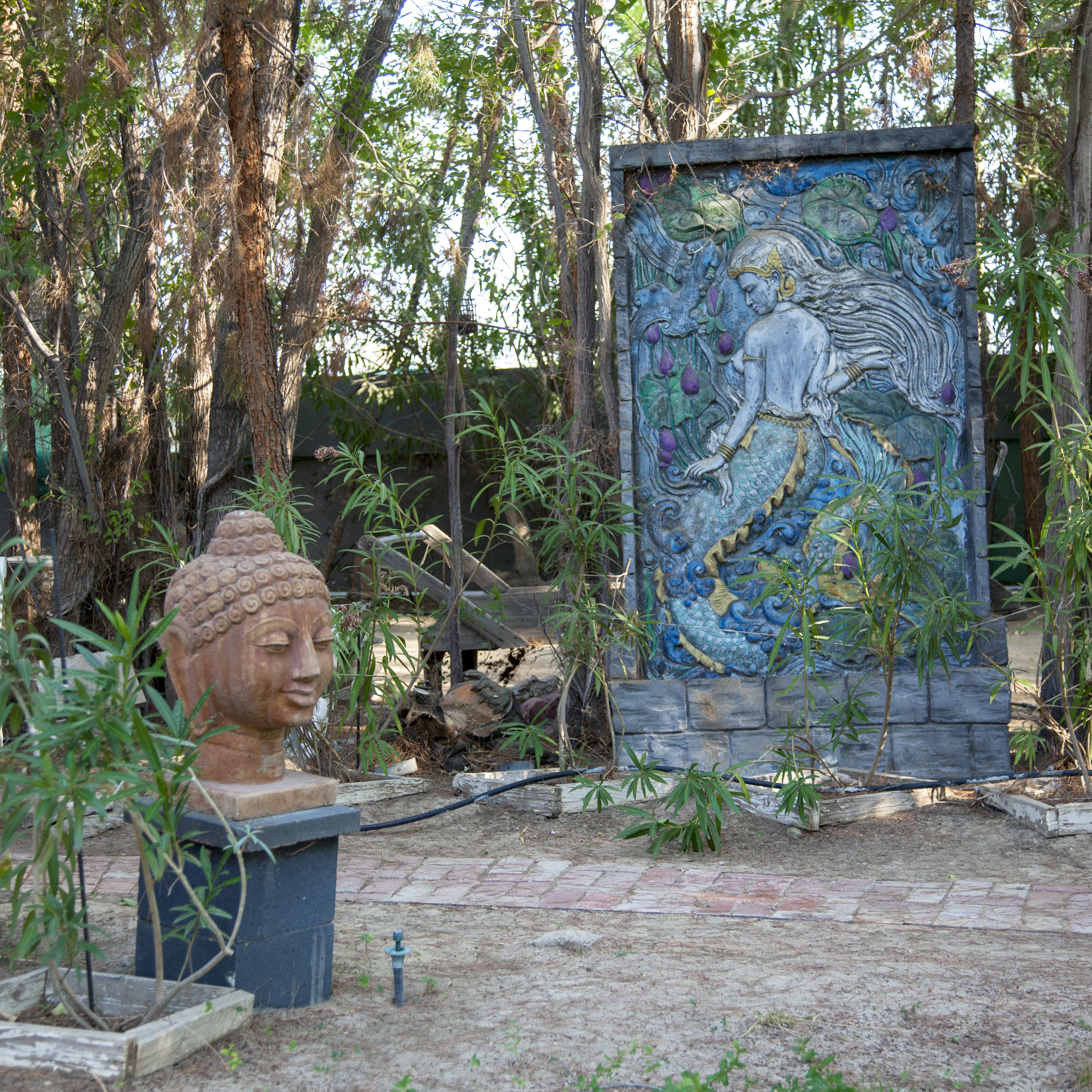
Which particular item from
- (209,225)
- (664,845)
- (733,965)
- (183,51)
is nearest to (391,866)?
(664,845)

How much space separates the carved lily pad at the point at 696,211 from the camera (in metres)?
6.50

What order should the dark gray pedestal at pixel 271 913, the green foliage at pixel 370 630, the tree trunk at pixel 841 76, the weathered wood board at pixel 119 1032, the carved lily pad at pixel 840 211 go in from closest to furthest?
the weathered wood board at pixel 119 1032
the dark gray pedestal at pixel 271 913
the green foliage at pixel 370 630
the carved lily pad at pixel 840 211
the tree trunk at pixel 841 76

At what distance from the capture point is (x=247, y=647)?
333 centimetres

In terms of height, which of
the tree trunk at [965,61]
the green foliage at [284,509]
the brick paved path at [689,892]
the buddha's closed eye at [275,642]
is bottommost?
the brick paved path at [689,892]

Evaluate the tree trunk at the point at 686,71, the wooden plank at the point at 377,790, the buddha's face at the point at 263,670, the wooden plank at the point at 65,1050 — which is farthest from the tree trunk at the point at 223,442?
the wooden plank at the point at 65,1050

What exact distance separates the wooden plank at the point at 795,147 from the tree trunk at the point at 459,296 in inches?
59.6

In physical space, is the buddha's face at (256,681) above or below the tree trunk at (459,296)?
below

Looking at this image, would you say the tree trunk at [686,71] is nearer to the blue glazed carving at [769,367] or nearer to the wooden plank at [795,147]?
the wooden plank at [795,147]

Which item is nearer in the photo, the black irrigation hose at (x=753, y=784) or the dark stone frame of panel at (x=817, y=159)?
the black irrigation hose at (x=753, y=784)

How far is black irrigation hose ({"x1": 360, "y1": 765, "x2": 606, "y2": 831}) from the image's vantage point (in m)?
5.55

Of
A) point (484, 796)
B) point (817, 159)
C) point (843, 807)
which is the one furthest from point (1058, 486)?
point (484, 796)

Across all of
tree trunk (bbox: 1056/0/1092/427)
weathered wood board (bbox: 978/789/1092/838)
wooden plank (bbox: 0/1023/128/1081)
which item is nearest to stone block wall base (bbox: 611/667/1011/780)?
weathered wood board (bbox: 978/789/1092/838)

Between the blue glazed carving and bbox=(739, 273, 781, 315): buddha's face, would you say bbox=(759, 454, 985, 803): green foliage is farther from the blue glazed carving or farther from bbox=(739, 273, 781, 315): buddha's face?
bbox=(739, 273, 781, 315): buddha's face

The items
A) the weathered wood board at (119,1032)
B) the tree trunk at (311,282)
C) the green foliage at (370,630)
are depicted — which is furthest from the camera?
the tree trunk at (311,282)
